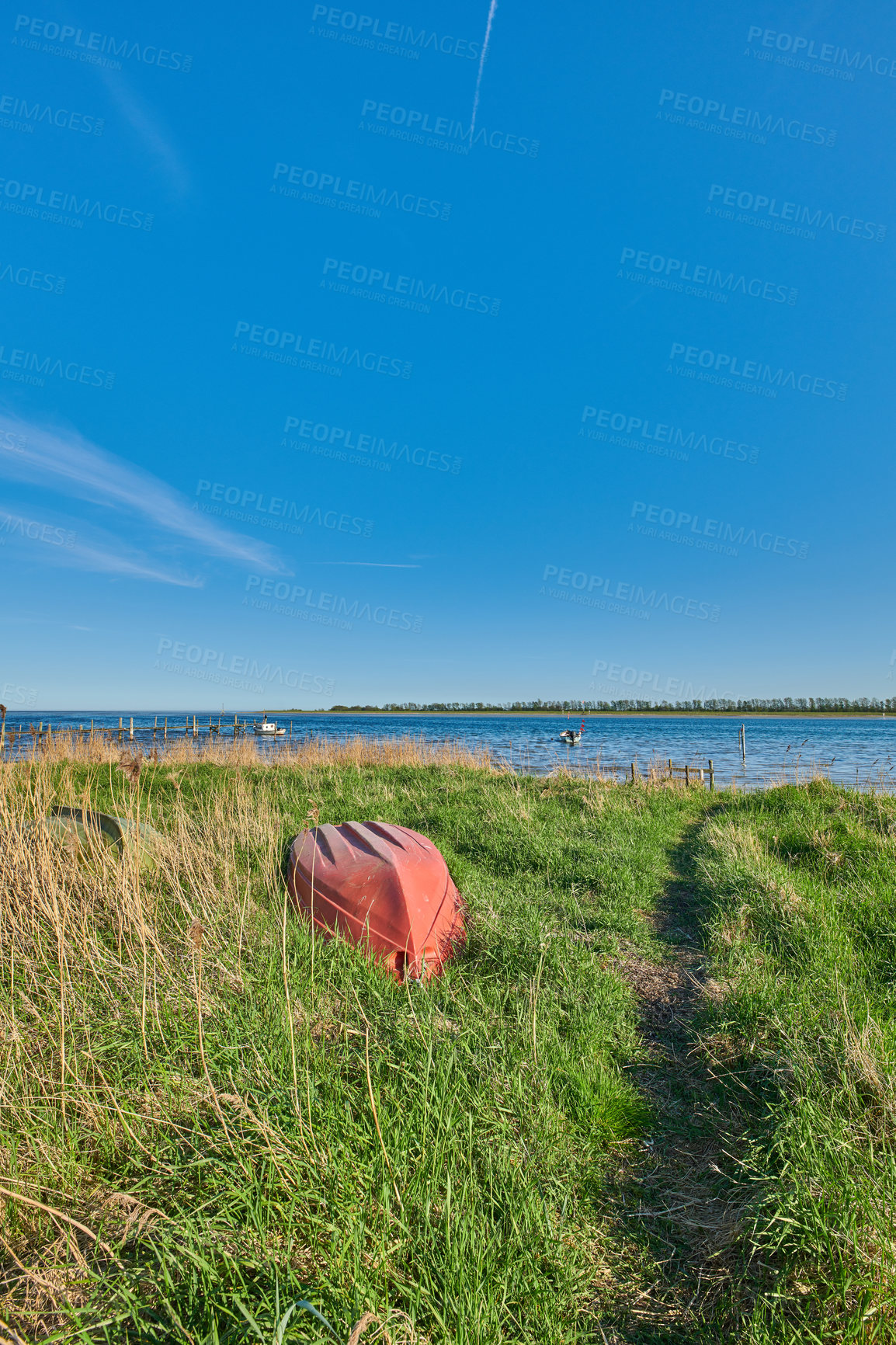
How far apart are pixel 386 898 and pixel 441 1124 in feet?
6.54

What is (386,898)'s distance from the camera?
431cm

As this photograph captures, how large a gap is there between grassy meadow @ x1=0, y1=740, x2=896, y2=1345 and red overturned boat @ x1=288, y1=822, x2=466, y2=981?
0.22m

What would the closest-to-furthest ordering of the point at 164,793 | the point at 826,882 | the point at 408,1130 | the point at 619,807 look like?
the point at 408,1130 < the point at 826,882 < the point at 619,807 < the point at 164,793

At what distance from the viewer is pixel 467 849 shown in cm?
771

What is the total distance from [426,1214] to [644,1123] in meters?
1.64

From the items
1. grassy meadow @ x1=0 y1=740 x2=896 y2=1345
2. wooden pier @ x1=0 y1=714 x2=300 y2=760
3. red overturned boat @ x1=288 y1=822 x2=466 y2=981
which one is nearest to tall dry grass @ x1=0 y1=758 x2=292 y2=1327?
grassy meadow @ x1=0 y1=740 x2=896 y2=1345

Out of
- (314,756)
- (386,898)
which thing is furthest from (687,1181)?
(314,756)

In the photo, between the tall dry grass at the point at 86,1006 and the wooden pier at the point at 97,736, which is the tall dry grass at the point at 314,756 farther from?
the tall dry grass at the point at 86,1006

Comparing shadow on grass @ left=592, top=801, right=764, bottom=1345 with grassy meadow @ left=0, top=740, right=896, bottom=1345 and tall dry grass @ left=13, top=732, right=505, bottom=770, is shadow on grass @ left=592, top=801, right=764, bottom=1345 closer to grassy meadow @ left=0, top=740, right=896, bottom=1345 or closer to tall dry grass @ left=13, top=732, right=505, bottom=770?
grassy meadow @ left=0, top=740, right=896, bottom=1345

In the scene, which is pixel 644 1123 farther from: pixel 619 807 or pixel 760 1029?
pixel 619 807

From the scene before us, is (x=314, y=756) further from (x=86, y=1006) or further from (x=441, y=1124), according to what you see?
(x=441, y=1124)

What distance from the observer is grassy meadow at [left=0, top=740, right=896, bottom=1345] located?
5.72ft

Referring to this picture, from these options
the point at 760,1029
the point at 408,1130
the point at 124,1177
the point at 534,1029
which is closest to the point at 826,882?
the point at 760,1029

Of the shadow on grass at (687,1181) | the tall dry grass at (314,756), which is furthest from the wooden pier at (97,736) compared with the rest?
the shadow on grass at (687,1181)
